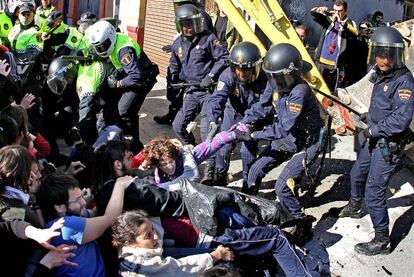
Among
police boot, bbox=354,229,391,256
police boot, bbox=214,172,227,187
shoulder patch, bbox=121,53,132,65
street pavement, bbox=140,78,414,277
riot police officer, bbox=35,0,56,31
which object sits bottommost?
police boot, bbox=214,172,227,187

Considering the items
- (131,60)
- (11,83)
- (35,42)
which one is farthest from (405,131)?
(35,42)

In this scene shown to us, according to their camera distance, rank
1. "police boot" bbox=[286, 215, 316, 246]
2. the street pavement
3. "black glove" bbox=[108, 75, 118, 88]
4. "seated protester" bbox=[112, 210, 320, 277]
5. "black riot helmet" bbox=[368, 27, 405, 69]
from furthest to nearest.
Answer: "black glove" bbox=[108, 75, 118, 88] < "police boot" bbox=[286, 215, 316, 246] < the street pavement < "black riot helmet" bbox=[368, 27, 405, 69] < "seated protester" bbox=[112, 210, 320, 277]

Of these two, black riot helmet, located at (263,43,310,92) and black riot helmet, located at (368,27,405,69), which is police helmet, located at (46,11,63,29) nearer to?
black riot helmet, located at (263,43,310,92)

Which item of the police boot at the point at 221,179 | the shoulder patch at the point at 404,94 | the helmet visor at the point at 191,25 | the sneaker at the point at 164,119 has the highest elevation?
the shoulder patch at the point at 404,94

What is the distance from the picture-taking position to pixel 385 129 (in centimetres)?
406

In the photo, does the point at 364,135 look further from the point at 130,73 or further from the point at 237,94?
the point at 130,73

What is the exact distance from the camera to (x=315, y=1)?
376 inches

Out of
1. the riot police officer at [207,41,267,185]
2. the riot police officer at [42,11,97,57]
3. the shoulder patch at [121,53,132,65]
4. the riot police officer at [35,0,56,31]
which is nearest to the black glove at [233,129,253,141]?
the riot police officer at [207,41,267,185]

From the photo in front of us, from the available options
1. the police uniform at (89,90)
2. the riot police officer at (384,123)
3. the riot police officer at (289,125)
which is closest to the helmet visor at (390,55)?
the riot police officer at (384,123)

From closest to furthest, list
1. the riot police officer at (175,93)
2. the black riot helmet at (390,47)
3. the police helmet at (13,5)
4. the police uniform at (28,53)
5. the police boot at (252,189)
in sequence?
the black riot helmet at (390,47)
the police boot at (252,189)
the police uniform at (28,53)
the police helmet at (13,5)
the riot police officer at (175,93)

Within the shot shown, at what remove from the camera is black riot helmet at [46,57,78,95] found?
17.9 feet

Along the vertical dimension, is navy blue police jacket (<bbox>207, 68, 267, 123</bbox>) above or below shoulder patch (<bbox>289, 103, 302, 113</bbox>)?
below

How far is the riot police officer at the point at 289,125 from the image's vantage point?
4.38 metres

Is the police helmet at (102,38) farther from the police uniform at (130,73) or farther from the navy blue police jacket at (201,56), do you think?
the navy blue police jacket at (201,56)
